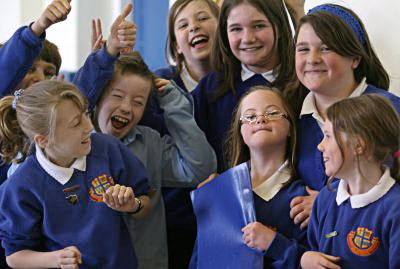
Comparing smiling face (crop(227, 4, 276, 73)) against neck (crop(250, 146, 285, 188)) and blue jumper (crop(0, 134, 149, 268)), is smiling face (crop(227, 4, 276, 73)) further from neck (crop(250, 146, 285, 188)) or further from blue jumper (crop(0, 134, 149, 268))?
blue jumper (crop(0, 134, 149, 268))

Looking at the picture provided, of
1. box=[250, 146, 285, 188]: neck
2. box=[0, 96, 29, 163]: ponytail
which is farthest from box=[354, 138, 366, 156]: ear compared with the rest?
box=[0, 96, 29, 163]: ponytail

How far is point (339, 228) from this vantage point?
4.96 feet

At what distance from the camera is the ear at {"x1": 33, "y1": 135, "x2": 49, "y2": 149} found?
1.75 meters

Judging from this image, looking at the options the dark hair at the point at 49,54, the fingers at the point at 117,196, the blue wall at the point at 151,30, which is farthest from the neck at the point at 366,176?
the blue wall at the point at 151,30

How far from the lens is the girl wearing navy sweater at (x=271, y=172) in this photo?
5.42ft

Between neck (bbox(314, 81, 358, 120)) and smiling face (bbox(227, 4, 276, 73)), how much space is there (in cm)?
35

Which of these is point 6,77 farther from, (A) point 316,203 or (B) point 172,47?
(A) point 316,203

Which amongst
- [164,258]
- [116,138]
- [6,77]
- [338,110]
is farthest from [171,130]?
[338,110]

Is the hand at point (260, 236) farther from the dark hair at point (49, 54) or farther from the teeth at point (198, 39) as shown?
the dark hair at point (49, 54)

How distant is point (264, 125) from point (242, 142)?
148 millimetres

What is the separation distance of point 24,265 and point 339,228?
33.5 inches

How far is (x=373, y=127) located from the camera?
1.50m

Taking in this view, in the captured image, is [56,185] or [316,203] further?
[56,185]

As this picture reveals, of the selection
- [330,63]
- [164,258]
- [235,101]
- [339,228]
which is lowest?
[164,258]
